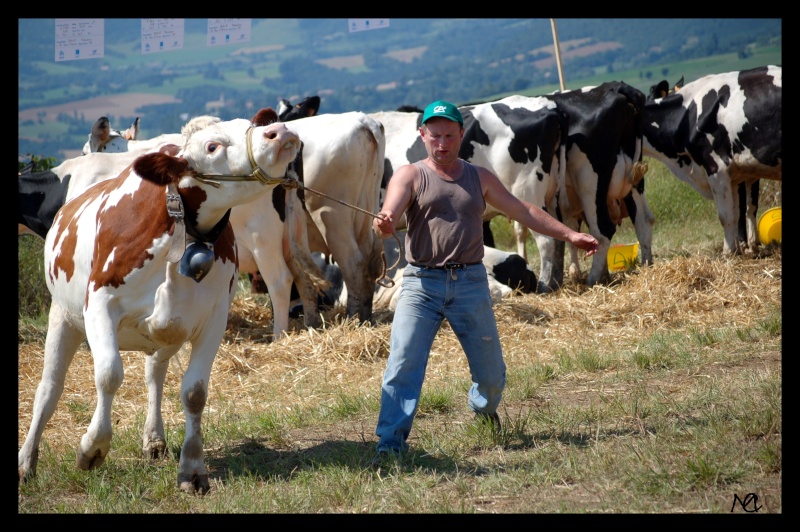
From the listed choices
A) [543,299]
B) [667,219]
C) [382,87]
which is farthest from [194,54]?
[543,299]

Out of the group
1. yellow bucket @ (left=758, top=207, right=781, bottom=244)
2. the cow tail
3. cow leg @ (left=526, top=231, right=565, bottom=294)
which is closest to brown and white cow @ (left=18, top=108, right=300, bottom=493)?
cow leg @ (left=526, top=231, right=565, bottom=294)

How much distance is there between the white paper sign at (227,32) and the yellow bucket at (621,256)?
581cm

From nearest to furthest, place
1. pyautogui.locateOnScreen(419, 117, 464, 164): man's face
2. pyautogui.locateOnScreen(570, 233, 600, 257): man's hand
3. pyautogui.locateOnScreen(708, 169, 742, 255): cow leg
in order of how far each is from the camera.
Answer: pyautogui.locateOnScreen(570, 233, 600, 257): man's hand < pyautogui.locateOnScreen(419, 117, 464, 164): man's face < pyautogui.locateOnScreen(708, 169, 742, 255): cow leg

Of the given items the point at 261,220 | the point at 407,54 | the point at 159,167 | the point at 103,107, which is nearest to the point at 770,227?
the point at 261,220

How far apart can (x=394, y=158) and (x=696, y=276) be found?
3832 mm

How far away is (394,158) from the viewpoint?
11430mm

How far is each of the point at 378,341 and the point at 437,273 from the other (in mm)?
3349

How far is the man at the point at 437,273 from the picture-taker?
16.7 feet

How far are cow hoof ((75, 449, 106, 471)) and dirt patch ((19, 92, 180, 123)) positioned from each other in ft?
142

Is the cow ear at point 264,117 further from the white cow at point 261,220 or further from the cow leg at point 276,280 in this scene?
the cow leg at point 276,280

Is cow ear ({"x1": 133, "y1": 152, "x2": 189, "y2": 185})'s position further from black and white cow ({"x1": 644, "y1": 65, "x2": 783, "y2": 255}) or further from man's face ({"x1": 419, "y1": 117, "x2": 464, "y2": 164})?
black and white cow ({"x1": 644, "y1": 65, "x2": 783, "y2": 255})

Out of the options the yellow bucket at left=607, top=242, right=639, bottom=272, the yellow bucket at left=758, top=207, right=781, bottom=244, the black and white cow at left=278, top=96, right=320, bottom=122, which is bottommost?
the yellow bucket at left=607, top=242, right=639, bottom=272

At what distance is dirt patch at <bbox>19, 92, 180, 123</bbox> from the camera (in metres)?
49.6
